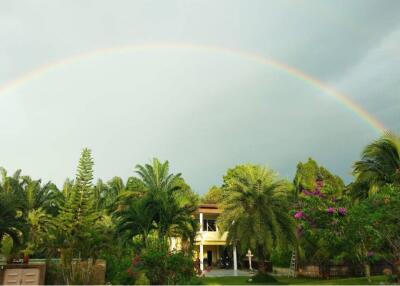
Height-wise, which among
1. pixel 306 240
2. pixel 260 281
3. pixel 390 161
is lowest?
pixel 260 281

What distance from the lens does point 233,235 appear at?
24.6m

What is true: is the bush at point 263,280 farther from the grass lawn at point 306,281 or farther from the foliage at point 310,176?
the foliage at point 310,176

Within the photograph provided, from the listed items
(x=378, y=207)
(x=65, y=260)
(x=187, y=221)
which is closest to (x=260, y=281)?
(x=187, y=221)

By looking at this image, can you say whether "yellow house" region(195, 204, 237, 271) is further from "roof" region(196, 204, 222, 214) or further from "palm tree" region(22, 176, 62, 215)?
"palm tree" region(22, 176, 62, 215)

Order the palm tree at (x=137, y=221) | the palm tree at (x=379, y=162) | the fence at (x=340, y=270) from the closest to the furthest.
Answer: the palm tree at (x=379, y=162) → the palm tree at (x=137, y=221) → the fence at (x=340, y=270)

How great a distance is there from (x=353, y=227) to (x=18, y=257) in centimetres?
1993

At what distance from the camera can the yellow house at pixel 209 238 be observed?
36.3 meters

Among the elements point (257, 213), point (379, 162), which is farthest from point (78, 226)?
point (379, 162)

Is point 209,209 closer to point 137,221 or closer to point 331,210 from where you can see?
point 137,221

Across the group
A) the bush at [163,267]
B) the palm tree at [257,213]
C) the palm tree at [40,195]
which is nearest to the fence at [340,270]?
the palm tree at [257,213]

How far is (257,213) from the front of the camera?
24.0 meters

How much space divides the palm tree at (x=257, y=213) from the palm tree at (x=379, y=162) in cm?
514

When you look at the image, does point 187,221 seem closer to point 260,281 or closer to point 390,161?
point 260,281

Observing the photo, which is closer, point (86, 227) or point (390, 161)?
point (86, 227)
